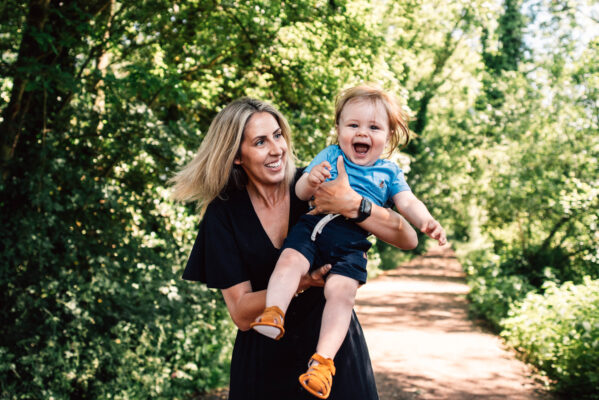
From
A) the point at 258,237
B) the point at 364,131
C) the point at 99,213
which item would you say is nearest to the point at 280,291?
the point at 258,237

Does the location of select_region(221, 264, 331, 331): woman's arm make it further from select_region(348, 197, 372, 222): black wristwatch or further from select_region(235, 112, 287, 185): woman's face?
select_region(235, 112, 287, 185): woman's face

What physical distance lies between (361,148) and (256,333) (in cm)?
103

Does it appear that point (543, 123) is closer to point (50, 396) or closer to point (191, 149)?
point (191, 149)

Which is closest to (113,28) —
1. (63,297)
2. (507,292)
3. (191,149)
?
(191,149)

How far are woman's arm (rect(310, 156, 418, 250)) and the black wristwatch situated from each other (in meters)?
0.01

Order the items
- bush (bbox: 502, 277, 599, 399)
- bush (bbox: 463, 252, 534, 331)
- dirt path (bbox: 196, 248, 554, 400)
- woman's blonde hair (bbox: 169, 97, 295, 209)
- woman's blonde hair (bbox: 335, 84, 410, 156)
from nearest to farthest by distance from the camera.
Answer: woman's blonde hair (bbox: 169, 97, 295, 209) < woman's blonde hair (bbox: 335, 84, 410, 156) < bush (bbox: 502, 277, 599, 399) < dirt path (bbox: 196, 248, 554, 400) < bush (bbox: 463, 252, 534, 331)

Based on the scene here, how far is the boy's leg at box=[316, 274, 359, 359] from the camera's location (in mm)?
2208

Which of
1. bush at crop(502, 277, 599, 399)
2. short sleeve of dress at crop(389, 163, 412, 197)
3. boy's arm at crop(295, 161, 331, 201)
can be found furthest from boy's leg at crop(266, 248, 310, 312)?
bush at crop(502, 277, 599, 399)

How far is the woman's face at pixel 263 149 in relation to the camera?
253cm

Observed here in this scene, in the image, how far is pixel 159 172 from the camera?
21.3 ft

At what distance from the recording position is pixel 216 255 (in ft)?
8.06

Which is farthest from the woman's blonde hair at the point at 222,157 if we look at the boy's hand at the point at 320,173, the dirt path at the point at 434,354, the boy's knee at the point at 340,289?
the dirt path at the point at 434,354

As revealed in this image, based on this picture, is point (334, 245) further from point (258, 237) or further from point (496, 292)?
Result: point (496, 292)

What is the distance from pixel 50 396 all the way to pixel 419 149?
23.5 meters
